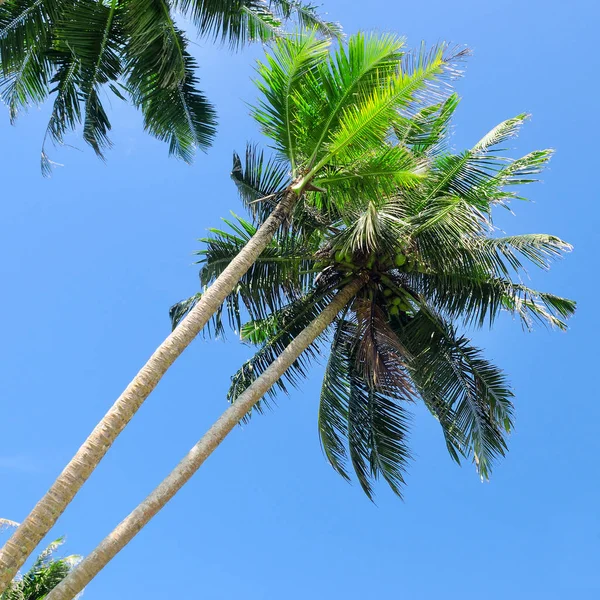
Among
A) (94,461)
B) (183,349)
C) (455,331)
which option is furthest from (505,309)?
(94,461)

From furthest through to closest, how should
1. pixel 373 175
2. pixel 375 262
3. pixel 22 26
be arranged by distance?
pixel 375 262
pixel 22 26
pixel 373 175

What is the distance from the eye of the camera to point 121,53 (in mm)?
9391

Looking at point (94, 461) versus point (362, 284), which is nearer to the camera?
point (94, 461)

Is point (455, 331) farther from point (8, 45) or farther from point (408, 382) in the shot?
point (8, 45)

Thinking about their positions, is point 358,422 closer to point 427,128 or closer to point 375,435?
point 375,435

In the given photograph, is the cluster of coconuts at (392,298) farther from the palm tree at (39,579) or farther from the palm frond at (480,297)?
the palm tree at (39,579)

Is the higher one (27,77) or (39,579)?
(27,77)

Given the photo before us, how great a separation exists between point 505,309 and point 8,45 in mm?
8217

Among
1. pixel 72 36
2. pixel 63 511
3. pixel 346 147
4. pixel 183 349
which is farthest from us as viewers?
pixel 72 36

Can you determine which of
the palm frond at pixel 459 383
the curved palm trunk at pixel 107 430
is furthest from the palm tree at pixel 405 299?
the curved palm trunk at pixel 107 430

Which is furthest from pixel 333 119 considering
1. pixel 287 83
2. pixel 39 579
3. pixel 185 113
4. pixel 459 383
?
pixel 39 579

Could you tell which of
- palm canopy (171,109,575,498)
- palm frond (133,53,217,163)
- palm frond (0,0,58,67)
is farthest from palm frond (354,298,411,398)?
palm frond (0,0,58,67)

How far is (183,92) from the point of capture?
969cm

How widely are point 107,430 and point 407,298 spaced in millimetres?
5534
